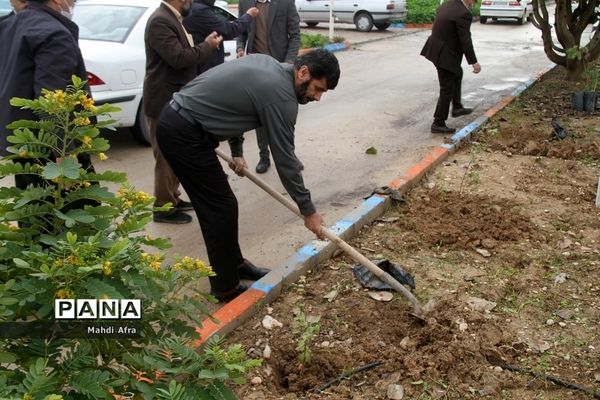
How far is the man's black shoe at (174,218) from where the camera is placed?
5.41m

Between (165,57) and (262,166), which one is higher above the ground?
(165,57)

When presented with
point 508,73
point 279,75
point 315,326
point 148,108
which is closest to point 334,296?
point 315,326

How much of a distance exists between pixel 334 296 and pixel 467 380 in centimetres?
113

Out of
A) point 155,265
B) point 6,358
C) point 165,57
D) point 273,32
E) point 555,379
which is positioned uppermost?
point 273,32

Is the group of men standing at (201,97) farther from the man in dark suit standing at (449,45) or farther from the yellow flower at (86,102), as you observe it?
the man in dark suit standing at (449,45)

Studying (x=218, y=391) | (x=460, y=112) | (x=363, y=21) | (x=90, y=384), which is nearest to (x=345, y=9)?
(x=363, y=21)

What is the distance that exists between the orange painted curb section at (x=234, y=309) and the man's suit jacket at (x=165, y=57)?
1905mm

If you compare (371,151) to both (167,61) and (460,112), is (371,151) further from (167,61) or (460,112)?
(167,61)

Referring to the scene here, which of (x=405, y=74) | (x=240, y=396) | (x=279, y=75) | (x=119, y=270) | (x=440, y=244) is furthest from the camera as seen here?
(x=405, y=74)

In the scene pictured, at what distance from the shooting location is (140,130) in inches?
295

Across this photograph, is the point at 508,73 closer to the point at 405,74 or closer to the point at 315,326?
the point at 405,74

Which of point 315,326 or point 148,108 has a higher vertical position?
point 148,108

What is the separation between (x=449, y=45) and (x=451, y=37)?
0.10 m

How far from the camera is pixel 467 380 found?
332 centimetres
